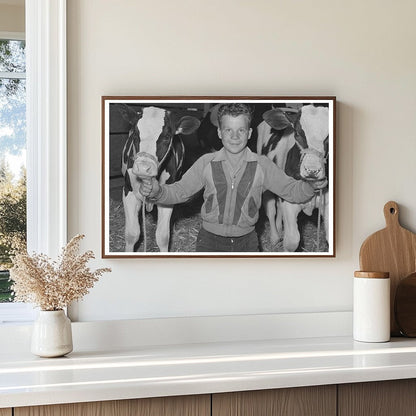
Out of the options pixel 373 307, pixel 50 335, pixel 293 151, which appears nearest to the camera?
pixel 50 335

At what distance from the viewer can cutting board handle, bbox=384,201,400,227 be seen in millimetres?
2285

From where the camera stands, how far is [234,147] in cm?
221

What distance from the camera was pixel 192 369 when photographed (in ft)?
5.90

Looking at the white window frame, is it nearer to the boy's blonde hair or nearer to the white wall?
the white wall

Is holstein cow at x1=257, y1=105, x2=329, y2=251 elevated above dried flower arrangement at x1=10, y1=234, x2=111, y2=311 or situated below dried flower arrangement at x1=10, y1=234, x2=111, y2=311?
above

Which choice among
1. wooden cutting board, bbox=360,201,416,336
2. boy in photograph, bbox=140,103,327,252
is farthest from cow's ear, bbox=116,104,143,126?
wooden cutting board, bbox=360,201,416,336

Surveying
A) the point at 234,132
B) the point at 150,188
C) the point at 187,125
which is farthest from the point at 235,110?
the point at 150,188

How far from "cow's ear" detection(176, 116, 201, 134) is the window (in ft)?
1.81

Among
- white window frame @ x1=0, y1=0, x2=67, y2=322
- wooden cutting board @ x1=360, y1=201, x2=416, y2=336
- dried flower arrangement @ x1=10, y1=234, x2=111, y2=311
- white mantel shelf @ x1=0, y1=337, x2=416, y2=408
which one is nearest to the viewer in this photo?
white mantel shelf @ x1=0, y1=337, x2=416, y2=408

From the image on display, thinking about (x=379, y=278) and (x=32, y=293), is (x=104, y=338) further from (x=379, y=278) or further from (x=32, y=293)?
(x=379, y=278)

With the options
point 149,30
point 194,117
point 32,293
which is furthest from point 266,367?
point 149,30

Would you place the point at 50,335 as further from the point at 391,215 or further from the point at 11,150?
the point at 391,215

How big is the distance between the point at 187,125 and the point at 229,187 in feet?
0.87

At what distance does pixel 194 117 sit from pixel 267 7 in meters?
0.49
